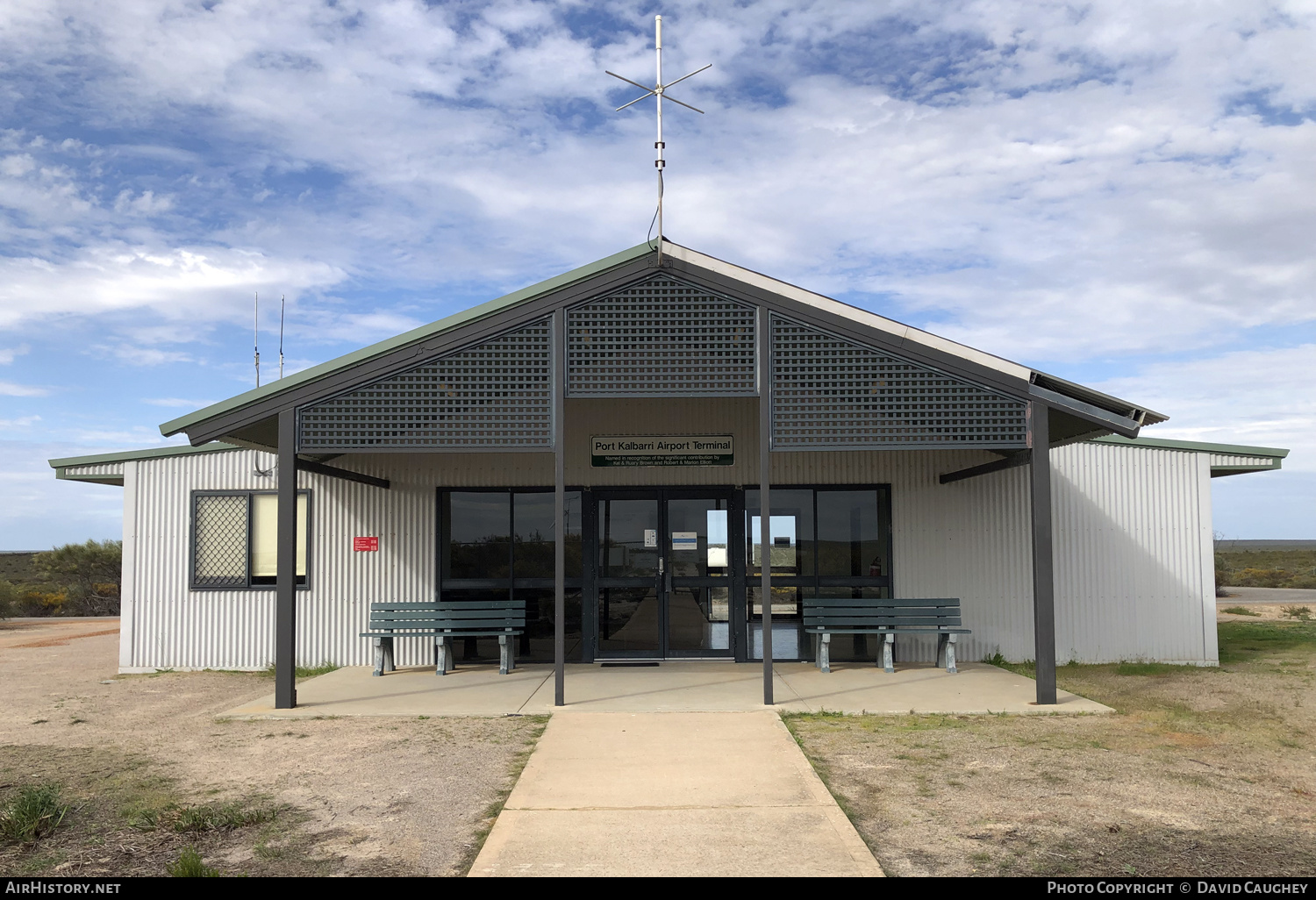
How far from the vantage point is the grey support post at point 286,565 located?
884cm

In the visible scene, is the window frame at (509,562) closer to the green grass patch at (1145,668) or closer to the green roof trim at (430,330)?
the green roof trim at (430,330)

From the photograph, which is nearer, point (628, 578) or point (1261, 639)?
point (628, 578)

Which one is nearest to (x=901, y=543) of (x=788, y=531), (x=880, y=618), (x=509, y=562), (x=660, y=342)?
(x=880, y=618)

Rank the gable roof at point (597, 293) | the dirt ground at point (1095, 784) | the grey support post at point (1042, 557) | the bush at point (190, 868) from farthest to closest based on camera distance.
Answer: the gable roof at point (597, 293) < the grey support post at point (1042, 557) < the dirt ground at point (1095, 784) < the bush at point (190, 868)

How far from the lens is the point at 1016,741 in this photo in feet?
24.1

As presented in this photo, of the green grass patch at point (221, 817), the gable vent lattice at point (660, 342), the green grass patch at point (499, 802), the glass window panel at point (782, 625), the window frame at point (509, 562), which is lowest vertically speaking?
the green grass patch at point (499, 802)

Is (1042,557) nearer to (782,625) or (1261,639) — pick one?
(782,625)

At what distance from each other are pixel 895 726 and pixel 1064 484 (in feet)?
16.8

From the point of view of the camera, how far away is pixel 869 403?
29.7 feet

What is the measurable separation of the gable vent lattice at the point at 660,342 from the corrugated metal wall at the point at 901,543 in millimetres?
2799

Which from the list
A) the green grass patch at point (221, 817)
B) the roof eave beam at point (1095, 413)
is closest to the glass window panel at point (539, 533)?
the roof eave beam at point (1095, 413)

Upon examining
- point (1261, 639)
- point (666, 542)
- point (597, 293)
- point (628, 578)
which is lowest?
point (1261, 639)

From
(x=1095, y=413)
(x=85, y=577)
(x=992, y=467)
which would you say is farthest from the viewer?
(x=85, y=577)

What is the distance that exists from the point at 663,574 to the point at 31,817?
7.30m
